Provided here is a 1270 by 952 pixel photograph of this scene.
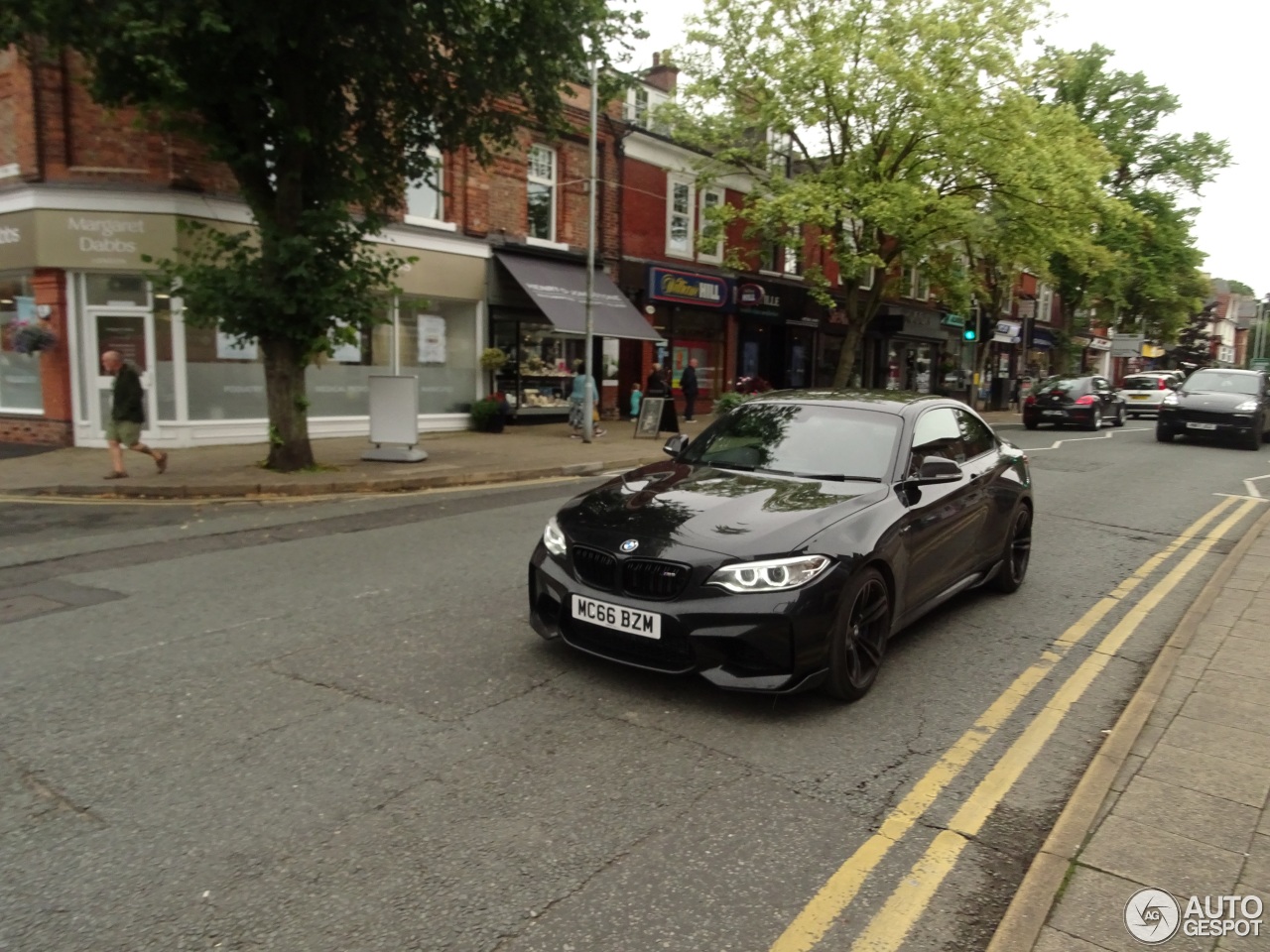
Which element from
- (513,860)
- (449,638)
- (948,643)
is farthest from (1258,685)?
(449,638)

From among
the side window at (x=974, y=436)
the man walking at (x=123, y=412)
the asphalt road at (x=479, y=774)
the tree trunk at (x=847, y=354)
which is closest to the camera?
the asphalt road at (x=479, y=774)

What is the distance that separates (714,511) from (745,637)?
74cm

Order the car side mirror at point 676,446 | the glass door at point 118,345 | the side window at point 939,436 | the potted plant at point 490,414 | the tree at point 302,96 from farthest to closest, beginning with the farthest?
1. the potted plant at point 490,414
2. the glass door at point 118,345
3. the tree at point 302,96
4. the car side mirror at point 676,446
5. the side window at point 939,436

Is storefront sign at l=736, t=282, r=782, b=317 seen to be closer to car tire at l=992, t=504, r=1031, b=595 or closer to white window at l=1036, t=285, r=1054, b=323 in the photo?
car tire at l=992, t=504, r=1031, b=595

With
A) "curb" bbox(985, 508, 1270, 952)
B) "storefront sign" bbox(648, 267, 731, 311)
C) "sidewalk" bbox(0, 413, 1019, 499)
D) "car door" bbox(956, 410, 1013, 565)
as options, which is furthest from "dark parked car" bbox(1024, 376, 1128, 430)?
"curb" bbox(985, 508, 1270, 952)

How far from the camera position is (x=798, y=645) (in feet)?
13.3

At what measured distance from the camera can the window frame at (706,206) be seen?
80.6 ft

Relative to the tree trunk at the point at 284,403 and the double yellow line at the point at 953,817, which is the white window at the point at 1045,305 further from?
the double yellow line at the point at 953,817

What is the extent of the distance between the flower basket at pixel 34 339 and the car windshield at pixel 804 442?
13492mm

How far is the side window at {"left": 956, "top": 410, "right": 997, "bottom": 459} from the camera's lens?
632cm

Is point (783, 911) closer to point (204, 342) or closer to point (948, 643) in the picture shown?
point (948, 643)

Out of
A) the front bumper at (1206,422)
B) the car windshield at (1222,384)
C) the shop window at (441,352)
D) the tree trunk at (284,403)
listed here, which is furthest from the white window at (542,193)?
the car windshield at (1222,384)

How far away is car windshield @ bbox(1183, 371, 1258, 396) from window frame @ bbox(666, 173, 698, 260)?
1278 centimetres

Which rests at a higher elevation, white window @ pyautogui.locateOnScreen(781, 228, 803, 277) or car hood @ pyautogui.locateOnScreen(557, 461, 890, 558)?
white window @ pyautogui.locateOnScreen(781, 228, 803, 277)
